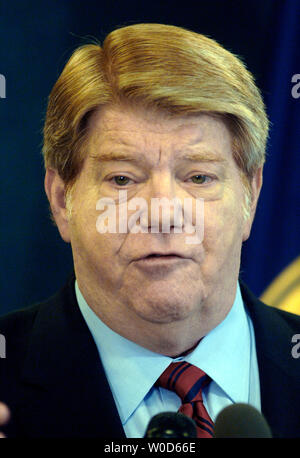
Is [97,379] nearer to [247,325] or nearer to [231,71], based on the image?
[247,325]

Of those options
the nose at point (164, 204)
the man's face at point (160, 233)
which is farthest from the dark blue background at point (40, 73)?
the nose at point (164, 204)

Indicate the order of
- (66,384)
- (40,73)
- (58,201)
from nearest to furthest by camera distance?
(66,384) → (58,201) → (40,73)

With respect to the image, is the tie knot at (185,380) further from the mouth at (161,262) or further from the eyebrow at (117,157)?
the eyebrow at (117,157)

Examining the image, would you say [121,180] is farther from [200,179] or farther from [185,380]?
[185,380]

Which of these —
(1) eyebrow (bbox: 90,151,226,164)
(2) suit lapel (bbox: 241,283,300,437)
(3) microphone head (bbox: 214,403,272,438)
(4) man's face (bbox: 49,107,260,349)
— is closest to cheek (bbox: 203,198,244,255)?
(4) man's face (bbox: 49,107,260,349)

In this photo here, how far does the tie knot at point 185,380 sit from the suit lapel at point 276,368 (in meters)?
0.16

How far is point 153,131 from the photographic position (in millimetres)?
1414

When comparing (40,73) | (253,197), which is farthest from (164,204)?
(40,73)

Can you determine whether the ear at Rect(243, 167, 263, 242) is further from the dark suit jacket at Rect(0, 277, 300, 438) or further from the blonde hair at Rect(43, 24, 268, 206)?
the dark suit jacket at Rect(0, 277, 300, 438)

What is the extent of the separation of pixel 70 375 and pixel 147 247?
1.24ft

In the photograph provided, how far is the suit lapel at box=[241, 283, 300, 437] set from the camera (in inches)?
59.1

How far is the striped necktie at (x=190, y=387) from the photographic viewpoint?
1416 millimetres

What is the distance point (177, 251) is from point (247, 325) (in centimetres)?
38
